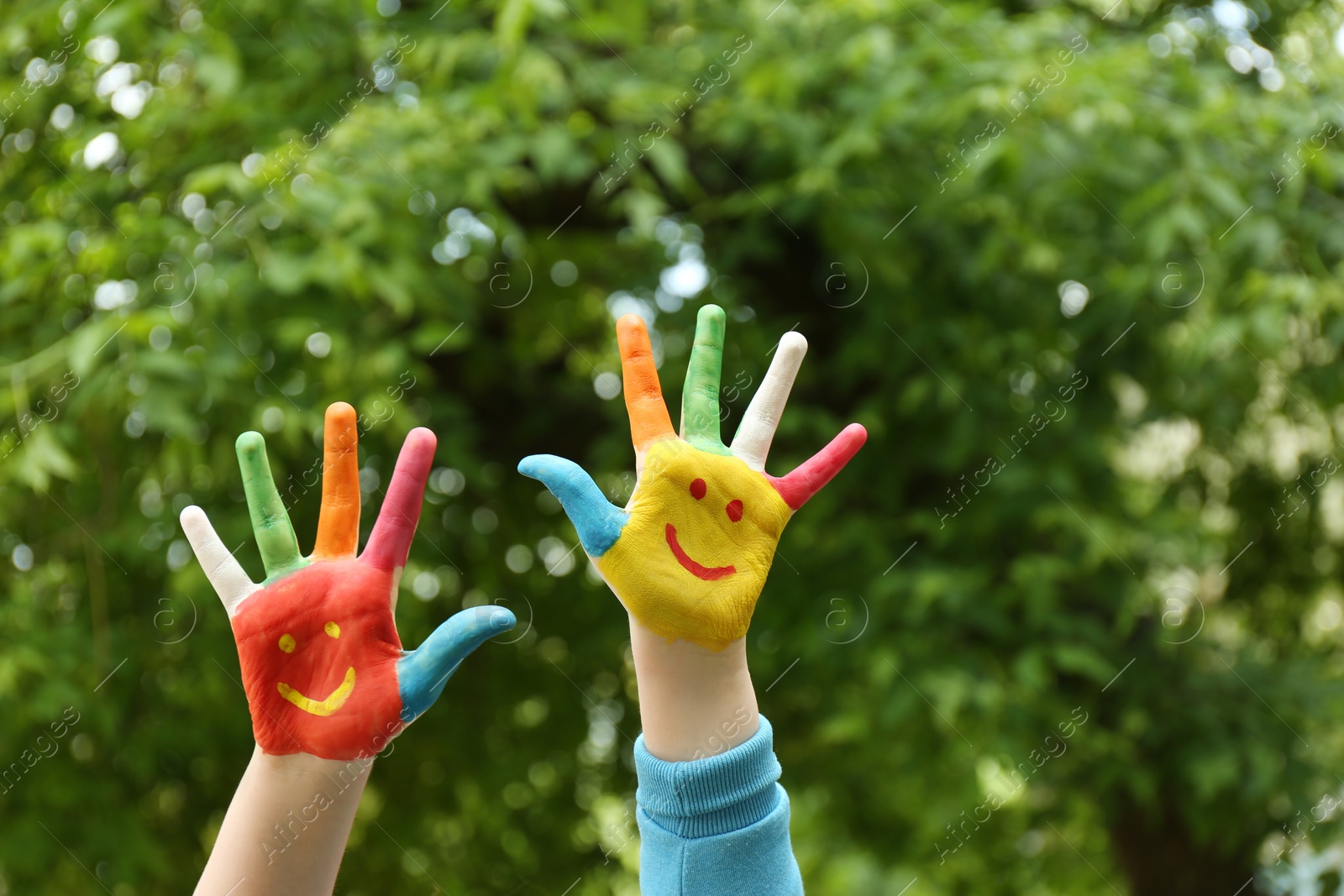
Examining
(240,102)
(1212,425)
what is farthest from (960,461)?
(240,102)

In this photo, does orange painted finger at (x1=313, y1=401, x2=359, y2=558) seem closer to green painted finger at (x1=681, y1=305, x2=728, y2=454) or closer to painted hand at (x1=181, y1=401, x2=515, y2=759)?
painted hand at (x1=181, y1=401, x2=515, y2=759)

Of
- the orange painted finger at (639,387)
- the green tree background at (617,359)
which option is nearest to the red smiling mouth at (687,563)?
the orange painted finger at (639,387)

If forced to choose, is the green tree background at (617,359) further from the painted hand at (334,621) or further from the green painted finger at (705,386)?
the green painted finger at (705,386)

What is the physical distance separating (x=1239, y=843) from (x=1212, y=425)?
44.1 inches

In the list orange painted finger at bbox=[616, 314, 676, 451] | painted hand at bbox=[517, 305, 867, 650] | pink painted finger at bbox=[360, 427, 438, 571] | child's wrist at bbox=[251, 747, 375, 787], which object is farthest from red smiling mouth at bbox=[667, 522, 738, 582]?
child's wrist at bbox=[251, 747, 375, 787]

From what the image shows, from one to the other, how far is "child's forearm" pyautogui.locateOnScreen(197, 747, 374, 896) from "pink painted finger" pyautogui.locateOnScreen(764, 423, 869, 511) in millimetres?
571

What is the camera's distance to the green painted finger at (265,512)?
4.32ft

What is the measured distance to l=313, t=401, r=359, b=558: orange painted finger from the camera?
1.33 metres

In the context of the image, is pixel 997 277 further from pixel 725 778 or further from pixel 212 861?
pixel 212 861

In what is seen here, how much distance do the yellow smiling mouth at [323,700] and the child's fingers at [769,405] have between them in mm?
507

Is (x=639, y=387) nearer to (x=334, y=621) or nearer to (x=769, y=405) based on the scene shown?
(x=769, y=405)

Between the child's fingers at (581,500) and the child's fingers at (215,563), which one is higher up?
the child's fingers at (581,500)

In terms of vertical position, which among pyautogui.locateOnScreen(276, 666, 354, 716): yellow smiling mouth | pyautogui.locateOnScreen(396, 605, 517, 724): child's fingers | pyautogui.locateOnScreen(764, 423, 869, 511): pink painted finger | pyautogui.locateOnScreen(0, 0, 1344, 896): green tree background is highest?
pyautogui.locateOnScreen(764, 423, 869, 511): pink painted finger

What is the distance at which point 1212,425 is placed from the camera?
3.23 meters
